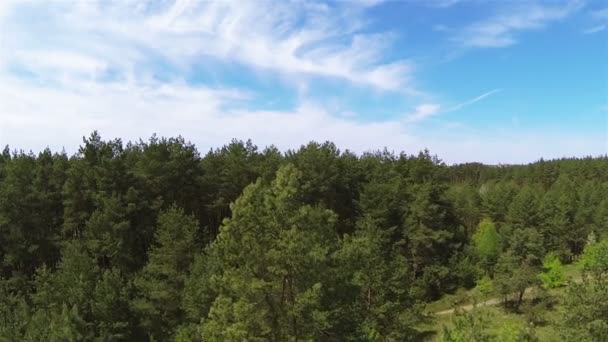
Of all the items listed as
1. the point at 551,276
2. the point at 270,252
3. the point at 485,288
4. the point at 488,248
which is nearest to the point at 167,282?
the point at 270,252

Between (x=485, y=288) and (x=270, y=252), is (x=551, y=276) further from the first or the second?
(x=270, y=252)

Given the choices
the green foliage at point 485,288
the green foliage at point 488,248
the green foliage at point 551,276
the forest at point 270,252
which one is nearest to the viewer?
the forest at point 270,252

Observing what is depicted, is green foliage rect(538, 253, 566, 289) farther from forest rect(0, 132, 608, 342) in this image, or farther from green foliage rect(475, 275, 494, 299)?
green foliage rect(475, 275, 494, 299)

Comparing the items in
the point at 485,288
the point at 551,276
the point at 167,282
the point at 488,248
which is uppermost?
the point at 167,282

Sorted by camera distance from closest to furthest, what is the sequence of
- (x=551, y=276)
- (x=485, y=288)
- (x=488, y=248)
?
(x=551, y=276) < (x=485, y=288) < (x=488, y=248)

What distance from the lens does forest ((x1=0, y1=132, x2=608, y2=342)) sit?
53.3 feet

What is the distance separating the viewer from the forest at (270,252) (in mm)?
16234

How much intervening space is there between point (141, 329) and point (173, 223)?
6.92 m

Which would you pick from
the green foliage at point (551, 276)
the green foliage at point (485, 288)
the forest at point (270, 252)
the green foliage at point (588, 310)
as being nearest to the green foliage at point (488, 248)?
the forest at point (270, 252)

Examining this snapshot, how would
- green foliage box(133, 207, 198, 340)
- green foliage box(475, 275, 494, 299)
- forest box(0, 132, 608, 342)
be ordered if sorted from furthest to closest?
green foliage box(475, 275, 494, 299)
green foliage box(133, 207, 198, 340)
forest box(0, 132, 608, 342)

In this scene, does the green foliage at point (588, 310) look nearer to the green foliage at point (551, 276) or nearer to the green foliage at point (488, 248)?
the green foliage at point (551, 276)

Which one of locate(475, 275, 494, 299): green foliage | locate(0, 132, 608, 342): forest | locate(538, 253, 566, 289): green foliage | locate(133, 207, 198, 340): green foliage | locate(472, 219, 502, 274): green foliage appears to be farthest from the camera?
locate(472, 219, 502, 274): green foliage

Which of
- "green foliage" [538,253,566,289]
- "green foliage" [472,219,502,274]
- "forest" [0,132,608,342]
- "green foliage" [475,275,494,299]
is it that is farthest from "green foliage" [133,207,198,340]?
"green foliage" [472,219,502,274]

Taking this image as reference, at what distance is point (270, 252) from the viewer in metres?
15.7
